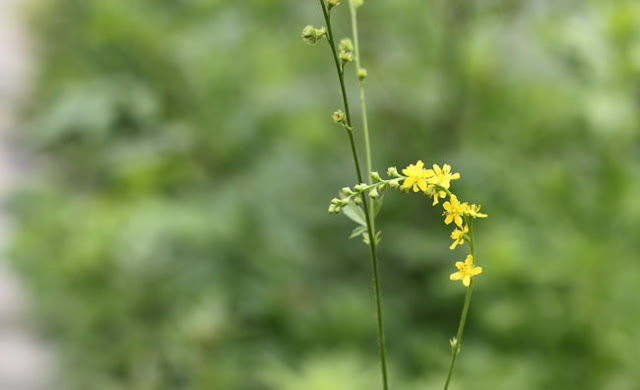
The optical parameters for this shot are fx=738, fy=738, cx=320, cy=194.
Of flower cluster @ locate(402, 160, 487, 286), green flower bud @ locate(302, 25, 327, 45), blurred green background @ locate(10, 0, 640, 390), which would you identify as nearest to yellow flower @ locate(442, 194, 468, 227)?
flower cluster @ locate(402, 160, 487, 286)

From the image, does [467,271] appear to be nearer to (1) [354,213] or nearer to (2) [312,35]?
(1) [354,213]

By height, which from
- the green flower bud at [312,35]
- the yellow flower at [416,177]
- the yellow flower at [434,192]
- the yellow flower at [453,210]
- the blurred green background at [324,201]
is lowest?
the yellow flower at [453,210]

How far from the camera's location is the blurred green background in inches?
76.7

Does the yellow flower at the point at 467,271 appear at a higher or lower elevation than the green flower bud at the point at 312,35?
lower

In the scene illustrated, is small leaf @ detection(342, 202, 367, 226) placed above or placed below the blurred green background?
below

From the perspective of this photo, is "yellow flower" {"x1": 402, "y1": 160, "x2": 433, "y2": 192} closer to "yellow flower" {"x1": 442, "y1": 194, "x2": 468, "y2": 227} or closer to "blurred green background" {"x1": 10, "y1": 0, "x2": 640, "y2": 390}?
"yellow flower" {"x1": 442, "y1": 194, "x2": 468, "y2": 227}

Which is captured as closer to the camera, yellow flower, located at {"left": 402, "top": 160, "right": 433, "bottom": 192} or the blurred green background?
yellow flower, located at {"left": 402, "top": 160, "right": 433, "bottom": 192}

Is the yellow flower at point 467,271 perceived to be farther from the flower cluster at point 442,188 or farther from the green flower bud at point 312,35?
the green flower bud at point 312,35

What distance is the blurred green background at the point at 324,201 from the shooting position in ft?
6.40

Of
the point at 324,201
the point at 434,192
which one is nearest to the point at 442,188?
the point at 434,192

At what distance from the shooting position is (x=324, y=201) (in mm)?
2307

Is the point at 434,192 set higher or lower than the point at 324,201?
lower

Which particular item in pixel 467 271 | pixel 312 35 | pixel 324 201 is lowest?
pixel 467 271

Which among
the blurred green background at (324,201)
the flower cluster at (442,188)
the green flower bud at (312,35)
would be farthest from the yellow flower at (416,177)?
the blurred green background at (324,201)
